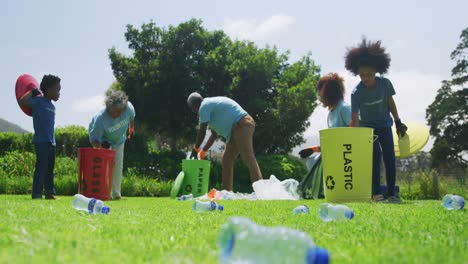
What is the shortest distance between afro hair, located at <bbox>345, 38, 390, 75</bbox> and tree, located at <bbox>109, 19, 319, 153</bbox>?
11.6 m

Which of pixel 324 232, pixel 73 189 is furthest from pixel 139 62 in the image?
pixel 324 232

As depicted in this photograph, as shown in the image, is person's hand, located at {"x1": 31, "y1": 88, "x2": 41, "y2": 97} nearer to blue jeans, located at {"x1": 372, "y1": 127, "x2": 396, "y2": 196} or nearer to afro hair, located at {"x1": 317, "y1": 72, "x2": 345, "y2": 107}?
afro hair, located at {"x1": 317, "y1": 72, "x2": 345, "y2": 107}

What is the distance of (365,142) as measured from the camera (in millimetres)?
4977

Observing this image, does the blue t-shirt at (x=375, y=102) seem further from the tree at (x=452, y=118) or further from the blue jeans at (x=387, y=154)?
the tree at (x=452, y=118)

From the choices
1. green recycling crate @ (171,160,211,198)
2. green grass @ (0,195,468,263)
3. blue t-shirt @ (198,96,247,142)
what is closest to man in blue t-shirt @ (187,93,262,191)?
blue t-shirt @ (198,96,247,142)

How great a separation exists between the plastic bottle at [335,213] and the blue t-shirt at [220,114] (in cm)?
449

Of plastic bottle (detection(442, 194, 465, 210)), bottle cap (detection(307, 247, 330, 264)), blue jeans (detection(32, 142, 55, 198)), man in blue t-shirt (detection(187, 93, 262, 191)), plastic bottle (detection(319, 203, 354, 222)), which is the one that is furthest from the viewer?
man in blue t-shirt (detection(187, 93, 262, 191))

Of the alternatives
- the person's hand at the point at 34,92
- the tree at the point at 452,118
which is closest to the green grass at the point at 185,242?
the person's hand at the point at 34,92

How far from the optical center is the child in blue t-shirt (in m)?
6.14

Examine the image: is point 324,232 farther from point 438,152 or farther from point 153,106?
point 438,152

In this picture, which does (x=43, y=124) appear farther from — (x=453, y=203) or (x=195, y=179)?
(x=453, y=203)

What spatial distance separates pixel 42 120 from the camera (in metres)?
6.22

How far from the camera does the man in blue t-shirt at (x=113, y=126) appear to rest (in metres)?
6.96

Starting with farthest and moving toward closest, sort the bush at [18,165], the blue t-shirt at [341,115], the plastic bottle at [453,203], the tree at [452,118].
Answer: the tree at [452,118]
the bush at [18,165]
the blue t-shirt at [341,115]
the plastic bottle at [453,203]
